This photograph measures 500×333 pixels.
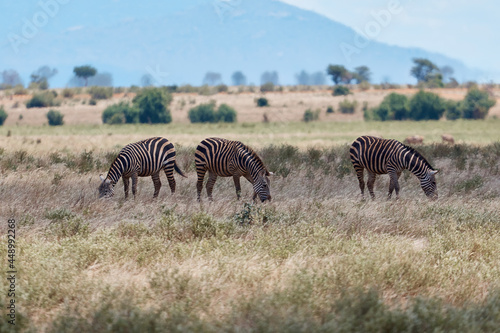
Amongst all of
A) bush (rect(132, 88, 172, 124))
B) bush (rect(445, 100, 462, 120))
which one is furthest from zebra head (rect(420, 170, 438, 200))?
bush (rect(445, 100, 462, 120))

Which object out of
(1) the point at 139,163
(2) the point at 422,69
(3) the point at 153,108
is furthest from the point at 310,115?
(2) the point at 422,69

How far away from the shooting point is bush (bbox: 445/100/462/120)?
75938 mm

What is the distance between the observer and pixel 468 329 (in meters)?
5.70

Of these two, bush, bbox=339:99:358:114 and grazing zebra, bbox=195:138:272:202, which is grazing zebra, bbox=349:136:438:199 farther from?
bush, bbox=339:99:358:114

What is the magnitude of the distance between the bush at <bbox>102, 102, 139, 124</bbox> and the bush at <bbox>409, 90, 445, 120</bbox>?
31439 mm

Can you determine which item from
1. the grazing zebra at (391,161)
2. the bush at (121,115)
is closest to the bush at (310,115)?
the bush at (121,115)

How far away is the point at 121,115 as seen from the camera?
72.8 meters

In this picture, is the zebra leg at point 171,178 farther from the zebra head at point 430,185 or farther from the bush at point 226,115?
the bush at point 226,115

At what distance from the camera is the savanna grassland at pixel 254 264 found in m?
5.90

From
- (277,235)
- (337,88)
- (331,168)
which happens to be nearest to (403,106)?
(337,88)

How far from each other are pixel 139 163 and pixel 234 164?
6.74ft

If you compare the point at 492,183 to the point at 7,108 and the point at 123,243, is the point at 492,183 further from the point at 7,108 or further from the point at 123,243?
the point at 7,108

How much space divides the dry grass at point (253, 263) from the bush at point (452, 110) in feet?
214

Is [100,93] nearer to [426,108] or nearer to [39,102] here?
[39,102]
